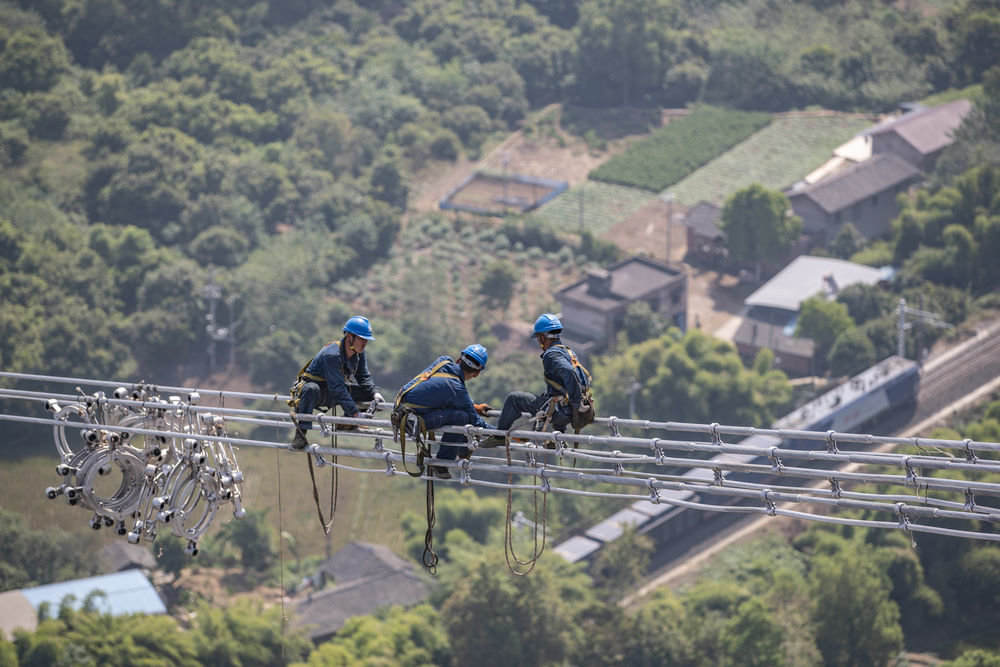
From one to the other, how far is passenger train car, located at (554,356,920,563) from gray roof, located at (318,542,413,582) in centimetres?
706

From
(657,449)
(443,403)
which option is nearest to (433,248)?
(443,403)

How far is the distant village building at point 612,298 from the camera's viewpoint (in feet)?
268

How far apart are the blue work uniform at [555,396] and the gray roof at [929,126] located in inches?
Result: 3003

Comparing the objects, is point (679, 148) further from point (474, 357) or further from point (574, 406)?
point (474, 357)

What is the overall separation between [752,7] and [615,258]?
116ft

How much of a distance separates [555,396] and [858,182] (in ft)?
233

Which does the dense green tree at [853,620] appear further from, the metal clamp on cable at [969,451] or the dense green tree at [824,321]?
the metal clamp on cable at [969,451]

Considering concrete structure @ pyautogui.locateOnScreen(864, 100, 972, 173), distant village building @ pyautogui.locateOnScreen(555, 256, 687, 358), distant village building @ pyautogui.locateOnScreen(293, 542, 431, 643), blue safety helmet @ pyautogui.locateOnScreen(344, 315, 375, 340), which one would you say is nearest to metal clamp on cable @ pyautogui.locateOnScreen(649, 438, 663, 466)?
→ blue safety helmet @ pyautogui.locateOnScreen(344, 315, 375, 340)

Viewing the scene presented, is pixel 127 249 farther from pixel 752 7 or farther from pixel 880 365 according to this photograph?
pixel 752 7

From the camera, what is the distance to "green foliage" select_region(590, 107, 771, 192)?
99.2 meters

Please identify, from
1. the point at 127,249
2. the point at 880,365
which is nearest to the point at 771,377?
the point at 880,365

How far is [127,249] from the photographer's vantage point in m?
88.4

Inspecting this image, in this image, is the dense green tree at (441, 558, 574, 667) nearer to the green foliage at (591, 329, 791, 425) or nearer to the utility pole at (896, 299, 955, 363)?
the green foliage at (591, 329, 791, 425)

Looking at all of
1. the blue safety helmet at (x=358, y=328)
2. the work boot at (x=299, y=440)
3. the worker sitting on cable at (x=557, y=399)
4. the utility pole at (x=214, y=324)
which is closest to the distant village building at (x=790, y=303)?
the utility pole at (x=214, y=324)
